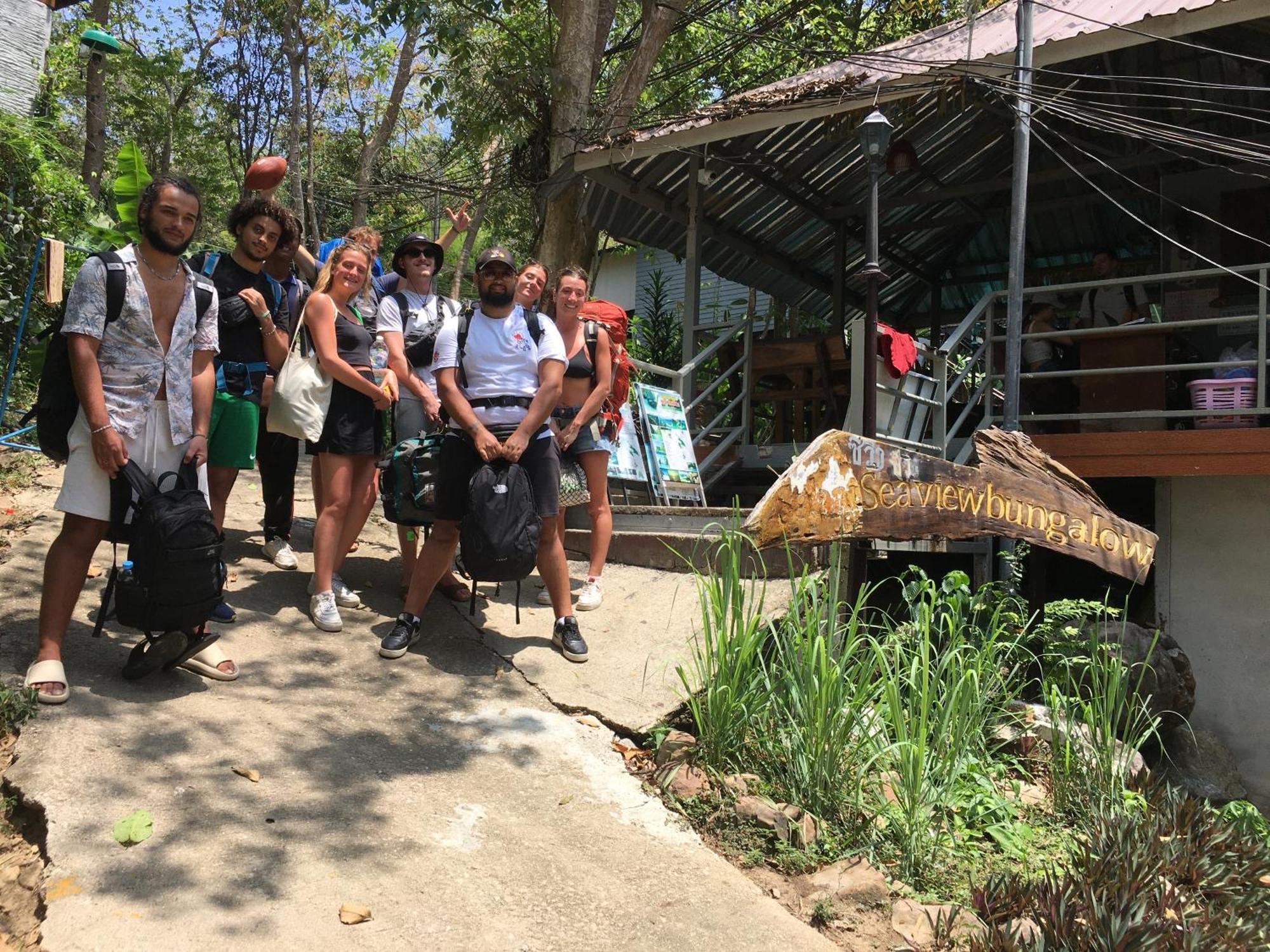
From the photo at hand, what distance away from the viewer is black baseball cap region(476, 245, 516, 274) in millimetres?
4574

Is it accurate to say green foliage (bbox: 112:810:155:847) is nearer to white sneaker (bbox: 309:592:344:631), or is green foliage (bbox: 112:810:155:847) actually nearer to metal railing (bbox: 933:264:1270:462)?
white sneaker (bbox: 309:592:344:631)

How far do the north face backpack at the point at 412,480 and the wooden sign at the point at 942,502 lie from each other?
62.7 inches

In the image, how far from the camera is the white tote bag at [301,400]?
4.61m

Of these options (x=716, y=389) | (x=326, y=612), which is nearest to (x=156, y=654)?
(x=326, y=612)

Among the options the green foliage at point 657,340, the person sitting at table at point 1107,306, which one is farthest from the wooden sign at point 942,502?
the green foliage at point 657,340

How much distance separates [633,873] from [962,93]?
18.9ft

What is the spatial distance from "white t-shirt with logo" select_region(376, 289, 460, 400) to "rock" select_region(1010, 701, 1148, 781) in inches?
126

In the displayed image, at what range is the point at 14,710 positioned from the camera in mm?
3381

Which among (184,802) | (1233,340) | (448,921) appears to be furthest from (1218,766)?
(184,802)

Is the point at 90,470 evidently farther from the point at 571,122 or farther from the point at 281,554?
the point at 571,122

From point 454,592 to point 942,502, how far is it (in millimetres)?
2466

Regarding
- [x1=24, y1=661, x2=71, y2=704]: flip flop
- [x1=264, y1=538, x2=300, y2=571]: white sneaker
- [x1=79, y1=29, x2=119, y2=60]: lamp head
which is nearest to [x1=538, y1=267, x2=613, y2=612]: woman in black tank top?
[x1=264, y1=538, x2=300, y2=571]: white sneaker

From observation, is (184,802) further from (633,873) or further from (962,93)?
(962,93)

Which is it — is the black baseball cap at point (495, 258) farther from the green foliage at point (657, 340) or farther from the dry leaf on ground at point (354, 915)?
the green foliage at point (657, 340)
